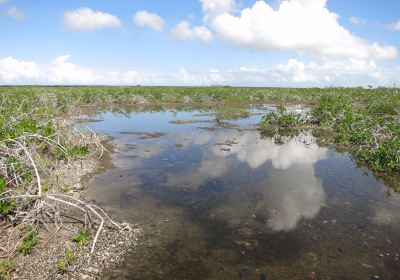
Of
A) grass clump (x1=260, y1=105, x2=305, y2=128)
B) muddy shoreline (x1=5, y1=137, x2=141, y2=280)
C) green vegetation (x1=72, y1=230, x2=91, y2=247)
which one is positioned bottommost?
muddy shoreline (x1=5, y1=137, x2=141, y2=280)

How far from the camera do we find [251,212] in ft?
30.8

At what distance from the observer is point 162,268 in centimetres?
672

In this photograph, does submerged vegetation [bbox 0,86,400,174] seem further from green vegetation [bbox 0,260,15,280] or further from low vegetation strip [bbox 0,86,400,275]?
green vegetation [bbox 0,260,15,280]

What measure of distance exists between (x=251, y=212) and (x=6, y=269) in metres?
6.08

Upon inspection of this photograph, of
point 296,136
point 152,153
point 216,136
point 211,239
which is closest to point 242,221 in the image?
point 211,239

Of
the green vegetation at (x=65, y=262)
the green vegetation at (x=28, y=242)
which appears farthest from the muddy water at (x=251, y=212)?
the green vegetation at (x=28, y=242)

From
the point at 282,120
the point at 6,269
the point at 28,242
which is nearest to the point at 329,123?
the point at 282,120

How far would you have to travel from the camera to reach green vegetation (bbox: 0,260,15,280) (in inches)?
233

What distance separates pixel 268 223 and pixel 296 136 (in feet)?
46.1

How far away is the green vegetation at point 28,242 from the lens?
6574 millimetres

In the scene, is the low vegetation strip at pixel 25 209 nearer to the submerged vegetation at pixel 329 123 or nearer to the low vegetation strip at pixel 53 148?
the low vegetation strip at pixel 53 148

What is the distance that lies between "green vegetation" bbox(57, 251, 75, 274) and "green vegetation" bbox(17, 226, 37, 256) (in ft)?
2.39

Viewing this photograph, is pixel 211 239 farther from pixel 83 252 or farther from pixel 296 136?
pixel 296 136

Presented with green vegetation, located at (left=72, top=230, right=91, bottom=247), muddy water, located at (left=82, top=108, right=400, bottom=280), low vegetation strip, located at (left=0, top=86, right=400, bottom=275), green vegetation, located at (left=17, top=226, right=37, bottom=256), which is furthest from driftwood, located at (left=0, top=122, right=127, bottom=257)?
muddy water, located at (left=82, top=108, right=400, bottom=280)
